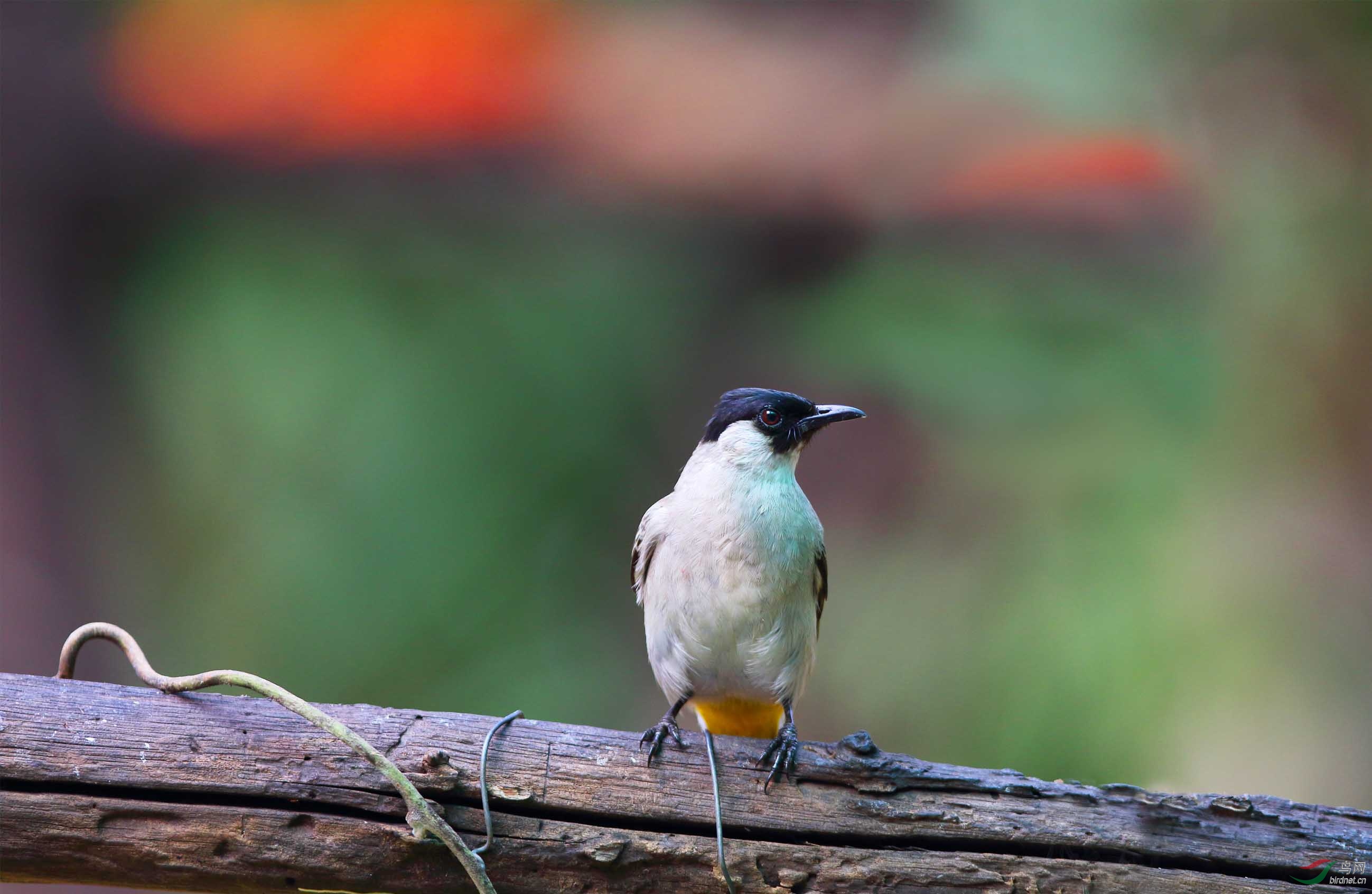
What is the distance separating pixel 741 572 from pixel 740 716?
0.61 metres

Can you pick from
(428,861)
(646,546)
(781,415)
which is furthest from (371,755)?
(781,415)

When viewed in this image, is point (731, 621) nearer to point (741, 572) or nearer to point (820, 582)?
point (741, 572)

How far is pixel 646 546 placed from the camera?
2814mm

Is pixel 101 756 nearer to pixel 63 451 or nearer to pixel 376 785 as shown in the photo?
pixel 376 785

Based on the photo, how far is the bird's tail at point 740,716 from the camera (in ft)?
9.37

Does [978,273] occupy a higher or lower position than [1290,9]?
lower

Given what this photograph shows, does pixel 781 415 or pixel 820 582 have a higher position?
pixel 781 415

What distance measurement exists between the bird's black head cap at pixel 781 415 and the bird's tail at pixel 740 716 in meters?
0.75

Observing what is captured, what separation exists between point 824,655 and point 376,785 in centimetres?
258

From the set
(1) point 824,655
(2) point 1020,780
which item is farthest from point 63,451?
(2) point 1020,780

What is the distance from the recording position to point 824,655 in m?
4.20

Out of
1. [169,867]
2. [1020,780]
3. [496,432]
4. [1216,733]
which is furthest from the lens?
[496,432]

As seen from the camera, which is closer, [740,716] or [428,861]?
[428,861]

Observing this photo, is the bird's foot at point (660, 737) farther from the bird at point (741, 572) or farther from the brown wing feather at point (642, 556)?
the brown wing feather at point (642, 556)
